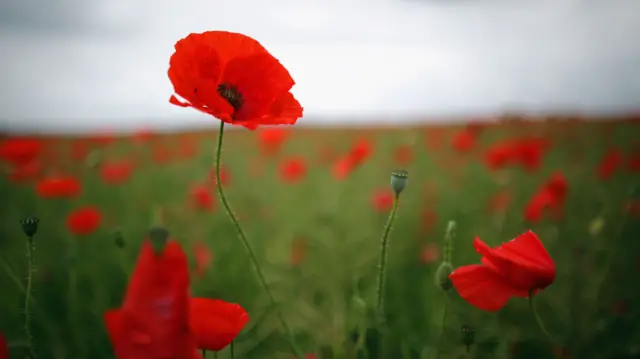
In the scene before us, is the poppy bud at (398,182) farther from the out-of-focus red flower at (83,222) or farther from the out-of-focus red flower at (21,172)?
the out-of-focus red flower at (21,172)

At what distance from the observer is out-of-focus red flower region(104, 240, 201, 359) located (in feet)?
1.69

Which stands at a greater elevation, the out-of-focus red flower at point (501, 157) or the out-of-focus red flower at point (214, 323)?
the out-of-focus red flower at point (501, 157)

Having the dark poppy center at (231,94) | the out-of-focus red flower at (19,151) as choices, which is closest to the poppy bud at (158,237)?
the dark poppy center at (231,94)

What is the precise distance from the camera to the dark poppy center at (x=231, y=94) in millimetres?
1023

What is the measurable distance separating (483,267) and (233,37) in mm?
690

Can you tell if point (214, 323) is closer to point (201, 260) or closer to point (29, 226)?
point (29, 226)

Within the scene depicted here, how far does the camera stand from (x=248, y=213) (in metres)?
3.69

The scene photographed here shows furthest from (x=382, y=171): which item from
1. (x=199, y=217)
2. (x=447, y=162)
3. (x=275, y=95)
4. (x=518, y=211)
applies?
(x=275, y=95)

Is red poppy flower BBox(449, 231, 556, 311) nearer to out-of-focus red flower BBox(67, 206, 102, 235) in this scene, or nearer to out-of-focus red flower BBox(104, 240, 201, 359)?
out-of-focus red flower BBox(104, 240, 201, 359)

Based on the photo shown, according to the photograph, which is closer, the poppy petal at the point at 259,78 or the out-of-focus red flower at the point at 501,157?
the poppy petal at the point at 259,78

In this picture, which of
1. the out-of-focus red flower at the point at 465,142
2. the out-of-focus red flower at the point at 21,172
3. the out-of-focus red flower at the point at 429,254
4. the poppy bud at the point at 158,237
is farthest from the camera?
the out-of-focus red flower at the point at 465,142

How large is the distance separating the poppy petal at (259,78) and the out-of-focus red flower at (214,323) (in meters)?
0.42

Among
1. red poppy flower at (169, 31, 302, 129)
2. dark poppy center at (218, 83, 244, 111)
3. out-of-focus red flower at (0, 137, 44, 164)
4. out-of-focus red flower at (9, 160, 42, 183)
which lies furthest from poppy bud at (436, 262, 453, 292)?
A: out-of-focus red flower at (9, 160, 42, 183)

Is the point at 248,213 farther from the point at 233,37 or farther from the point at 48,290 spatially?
the point at 233,37
